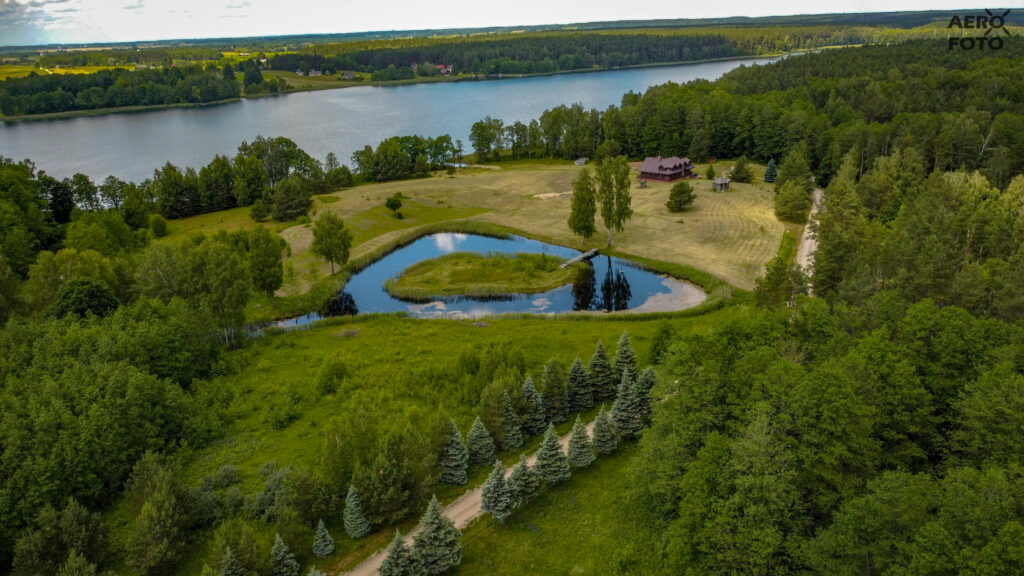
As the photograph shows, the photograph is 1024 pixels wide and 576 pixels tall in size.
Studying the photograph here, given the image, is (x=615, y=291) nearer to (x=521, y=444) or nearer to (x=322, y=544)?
(x=521, y=444)

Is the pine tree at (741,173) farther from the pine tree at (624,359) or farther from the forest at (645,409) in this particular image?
the pine tree at (624,359)

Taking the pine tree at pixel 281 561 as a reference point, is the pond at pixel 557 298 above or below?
below

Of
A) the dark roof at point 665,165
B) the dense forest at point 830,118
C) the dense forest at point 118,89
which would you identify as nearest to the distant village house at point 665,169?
the dark roof at point 665,165

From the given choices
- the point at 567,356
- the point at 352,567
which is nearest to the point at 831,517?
the point at 352,567

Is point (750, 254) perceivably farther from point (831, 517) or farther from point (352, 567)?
point (352, 567)

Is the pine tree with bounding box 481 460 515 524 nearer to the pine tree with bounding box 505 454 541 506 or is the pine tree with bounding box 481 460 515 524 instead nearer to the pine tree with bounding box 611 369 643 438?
the pine tree with bounding box 505 454 541 506

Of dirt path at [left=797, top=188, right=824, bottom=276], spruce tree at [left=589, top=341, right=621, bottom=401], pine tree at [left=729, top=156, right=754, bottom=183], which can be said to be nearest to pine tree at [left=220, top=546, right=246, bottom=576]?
spruce tree at [left=589, top=341, right=621, bottom=401]
